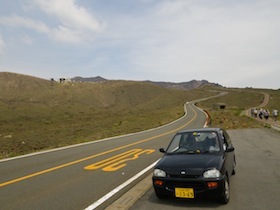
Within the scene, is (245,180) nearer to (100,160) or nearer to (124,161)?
(124,161)

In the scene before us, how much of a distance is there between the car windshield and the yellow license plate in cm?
135

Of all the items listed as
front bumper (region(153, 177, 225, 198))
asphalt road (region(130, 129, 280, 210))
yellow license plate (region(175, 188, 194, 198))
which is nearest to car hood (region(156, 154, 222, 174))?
front bumper (region(153, 177, 225, 198))

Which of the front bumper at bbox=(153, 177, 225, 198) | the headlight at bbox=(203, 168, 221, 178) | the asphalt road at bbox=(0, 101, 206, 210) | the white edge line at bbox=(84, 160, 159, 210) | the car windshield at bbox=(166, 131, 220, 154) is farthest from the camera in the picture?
the car windshield at bbox=(166, 131, 220, 154)

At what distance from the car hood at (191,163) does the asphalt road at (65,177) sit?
1.50 meters

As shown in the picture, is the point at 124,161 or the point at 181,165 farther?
the point at 124,161

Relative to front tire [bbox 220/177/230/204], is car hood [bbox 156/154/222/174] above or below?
above

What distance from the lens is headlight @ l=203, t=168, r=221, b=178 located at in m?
6.48

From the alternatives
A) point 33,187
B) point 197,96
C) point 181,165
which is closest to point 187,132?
point 181,165

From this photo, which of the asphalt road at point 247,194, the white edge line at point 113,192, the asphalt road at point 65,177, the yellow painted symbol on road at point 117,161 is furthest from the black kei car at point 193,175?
the yellow painted symbol on road at point 117,161

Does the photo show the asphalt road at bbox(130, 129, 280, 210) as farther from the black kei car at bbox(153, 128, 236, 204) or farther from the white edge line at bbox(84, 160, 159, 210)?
the white edge line at bbox(84, 160, 159, 210)

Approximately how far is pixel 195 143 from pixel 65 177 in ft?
13.1

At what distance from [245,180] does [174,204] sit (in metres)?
3.11

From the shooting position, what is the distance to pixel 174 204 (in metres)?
6.70

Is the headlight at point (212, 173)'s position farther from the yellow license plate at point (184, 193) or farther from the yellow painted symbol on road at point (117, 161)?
the yellow painted symbol on road at point (117, 161)
